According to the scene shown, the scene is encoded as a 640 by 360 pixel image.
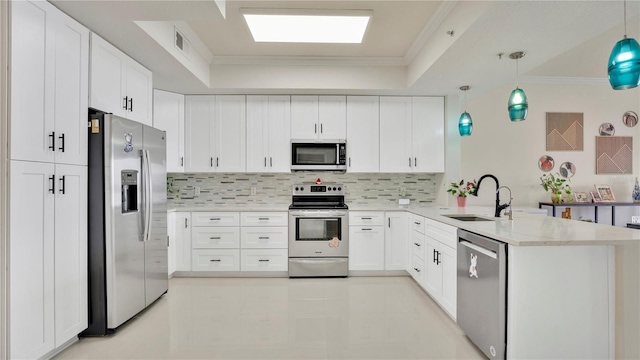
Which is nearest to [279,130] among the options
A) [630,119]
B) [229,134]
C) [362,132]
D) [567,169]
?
[229,134]

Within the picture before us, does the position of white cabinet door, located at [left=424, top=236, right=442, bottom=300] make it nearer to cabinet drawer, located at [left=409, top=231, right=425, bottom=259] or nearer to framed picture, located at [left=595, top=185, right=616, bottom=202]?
cabinet drawer, located at [left=409, top=231, right=425, bottom=259]

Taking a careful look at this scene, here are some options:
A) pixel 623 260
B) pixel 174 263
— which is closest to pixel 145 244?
pixel 174 263

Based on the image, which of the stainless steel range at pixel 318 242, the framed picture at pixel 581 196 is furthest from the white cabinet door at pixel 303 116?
Result: the framed picture at pixel 581 196

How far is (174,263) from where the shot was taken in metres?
4.07

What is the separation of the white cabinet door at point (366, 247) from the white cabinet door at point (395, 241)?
2.6 inches

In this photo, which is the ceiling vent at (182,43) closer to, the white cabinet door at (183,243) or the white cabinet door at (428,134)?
the white cabinet door at (183,243)

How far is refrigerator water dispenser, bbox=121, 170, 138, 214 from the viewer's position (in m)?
2.69

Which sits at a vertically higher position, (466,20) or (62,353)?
(466,20)

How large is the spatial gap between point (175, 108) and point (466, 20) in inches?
137

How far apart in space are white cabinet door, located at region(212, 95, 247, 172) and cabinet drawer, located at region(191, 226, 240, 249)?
2.62ft

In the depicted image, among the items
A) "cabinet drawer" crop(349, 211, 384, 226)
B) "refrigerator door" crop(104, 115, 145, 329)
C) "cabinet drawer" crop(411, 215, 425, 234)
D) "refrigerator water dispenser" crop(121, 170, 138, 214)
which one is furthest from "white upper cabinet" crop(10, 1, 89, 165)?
"cabinet drawer" crop(411, 215, 425, 234)

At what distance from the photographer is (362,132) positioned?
4406 millimetres

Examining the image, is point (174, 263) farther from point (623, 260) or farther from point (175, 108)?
point (623, 260)

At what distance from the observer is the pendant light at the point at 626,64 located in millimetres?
1729
